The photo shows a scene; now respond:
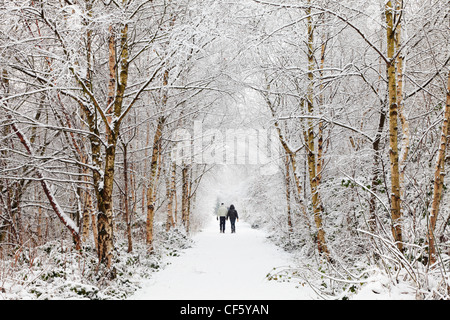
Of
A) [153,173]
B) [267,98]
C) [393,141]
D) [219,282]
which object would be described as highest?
[267,98]

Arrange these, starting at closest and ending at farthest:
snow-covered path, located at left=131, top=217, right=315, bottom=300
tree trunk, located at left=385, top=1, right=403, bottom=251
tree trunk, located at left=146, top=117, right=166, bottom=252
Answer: tree trunk, located at left=385, top=1, right=403, bottom=251, snow-covered path, located at left=131, top=217, right=315, bottom=300, tree trunk, located at left=146, top=117, right=166, bottom=252

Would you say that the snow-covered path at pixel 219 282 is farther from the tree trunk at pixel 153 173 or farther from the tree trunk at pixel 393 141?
the tree trunk at pixel 393 141

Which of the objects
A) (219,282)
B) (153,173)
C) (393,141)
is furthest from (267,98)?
(219,282)

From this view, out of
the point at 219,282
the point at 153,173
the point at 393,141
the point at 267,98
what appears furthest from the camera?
the point at 267,98

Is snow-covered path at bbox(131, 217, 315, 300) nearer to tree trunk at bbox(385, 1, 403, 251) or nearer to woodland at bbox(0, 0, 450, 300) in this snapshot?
woodland at bbox(0, 0, 450, 300)

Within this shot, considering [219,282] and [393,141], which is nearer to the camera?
[393,141]

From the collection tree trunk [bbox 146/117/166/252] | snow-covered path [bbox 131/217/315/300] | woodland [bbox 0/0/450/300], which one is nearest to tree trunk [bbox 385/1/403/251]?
woodland [bbox 0/0/450/300]

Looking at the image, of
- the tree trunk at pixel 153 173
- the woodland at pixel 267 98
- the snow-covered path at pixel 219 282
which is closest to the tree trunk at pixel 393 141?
the woodland at pixel 267 98

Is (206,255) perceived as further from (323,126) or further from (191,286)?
(323,126)

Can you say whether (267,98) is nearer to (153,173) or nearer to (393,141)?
(153,173)

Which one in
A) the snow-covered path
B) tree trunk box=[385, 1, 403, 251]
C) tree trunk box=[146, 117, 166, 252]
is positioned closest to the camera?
tree trunk box=[385, 1, 403, 251]

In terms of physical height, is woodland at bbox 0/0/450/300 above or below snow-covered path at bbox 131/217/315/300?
above

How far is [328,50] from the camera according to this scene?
20.9ft

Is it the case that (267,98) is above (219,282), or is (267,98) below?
above
